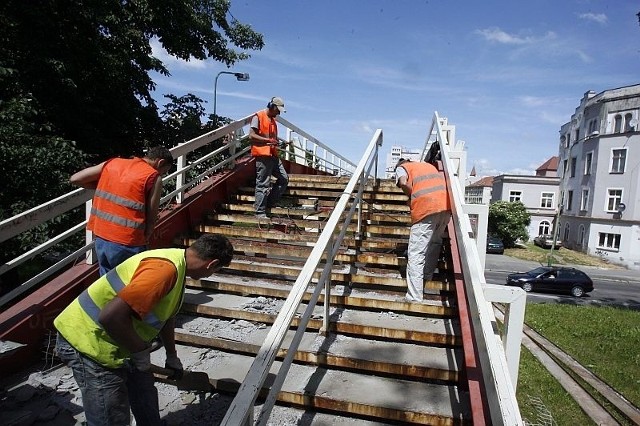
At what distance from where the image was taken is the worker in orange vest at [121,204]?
3051mm

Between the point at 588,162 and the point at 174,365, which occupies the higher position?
the point at 588,162

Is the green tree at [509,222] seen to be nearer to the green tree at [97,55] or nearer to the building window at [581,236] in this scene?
the building window at [581,236]

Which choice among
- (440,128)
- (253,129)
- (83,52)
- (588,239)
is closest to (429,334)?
(440,128)

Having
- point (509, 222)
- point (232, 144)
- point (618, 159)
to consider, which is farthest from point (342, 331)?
point (509, 222)

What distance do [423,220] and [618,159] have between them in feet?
130

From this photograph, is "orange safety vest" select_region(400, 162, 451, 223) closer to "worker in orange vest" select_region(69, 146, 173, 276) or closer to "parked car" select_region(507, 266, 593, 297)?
"worker in orange vest" select_region(69, 146, 173, 276)

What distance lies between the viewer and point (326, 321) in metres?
3.38

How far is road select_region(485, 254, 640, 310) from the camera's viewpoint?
2153cm

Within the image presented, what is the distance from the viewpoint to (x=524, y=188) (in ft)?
153

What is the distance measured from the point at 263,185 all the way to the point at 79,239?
12.8ft

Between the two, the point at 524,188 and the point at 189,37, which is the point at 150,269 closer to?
the point at 189,37

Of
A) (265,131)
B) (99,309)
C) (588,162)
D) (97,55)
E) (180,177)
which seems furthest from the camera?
(588,162)

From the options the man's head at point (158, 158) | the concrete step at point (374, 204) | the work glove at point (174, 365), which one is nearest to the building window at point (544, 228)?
the concrete step at point (374, 204)

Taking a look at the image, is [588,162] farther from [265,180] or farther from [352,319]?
[352,319]
